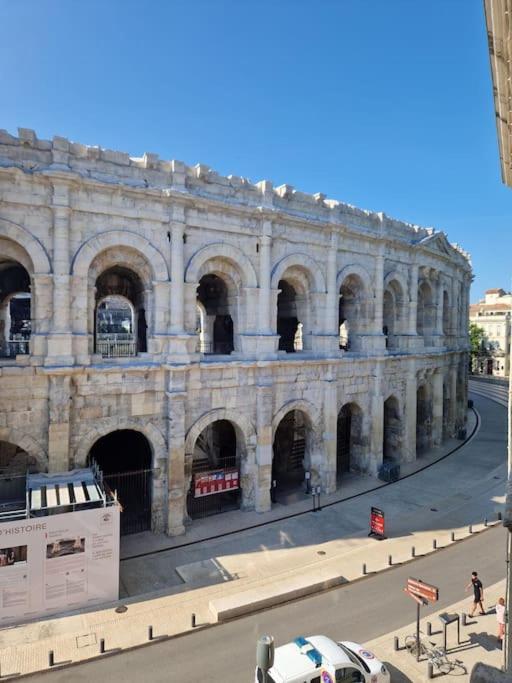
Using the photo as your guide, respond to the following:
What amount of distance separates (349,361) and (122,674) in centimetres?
1664

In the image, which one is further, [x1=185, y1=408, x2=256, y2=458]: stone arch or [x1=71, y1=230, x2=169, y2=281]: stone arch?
[x1=185, y1=408, x2=256, y2=458]: stone arch

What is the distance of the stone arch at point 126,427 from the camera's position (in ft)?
52.6

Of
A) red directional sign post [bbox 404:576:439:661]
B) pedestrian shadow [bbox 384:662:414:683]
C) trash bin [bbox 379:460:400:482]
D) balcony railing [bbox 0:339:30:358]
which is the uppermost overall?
balcony railing [bbox 0:339:30:358]

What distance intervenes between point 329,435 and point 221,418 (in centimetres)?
632

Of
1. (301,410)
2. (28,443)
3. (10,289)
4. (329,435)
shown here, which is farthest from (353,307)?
(10,289)

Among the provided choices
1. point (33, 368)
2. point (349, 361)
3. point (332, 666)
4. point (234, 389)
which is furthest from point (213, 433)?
point (332, 666)

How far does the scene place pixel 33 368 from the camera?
15.1 meters

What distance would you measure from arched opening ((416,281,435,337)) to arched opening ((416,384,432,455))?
394cm

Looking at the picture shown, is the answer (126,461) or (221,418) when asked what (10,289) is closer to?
(126,461)

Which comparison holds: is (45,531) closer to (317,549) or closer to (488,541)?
(317,549)

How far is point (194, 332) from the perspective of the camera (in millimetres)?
18219

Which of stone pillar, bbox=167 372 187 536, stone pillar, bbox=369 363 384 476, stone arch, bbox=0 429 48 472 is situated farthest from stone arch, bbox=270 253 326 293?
stone arch, bbox=0 429 48 472

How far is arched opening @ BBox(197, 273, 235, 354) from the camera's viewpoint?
22547mm

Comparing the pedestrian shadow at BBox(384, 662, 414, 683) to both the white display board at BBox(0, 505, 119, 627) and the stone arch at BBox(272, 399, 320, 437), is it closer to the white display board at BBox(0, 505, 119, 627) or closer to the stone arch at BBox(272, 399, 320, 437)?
the white display board at BBox(0, 505, 119, 627)
